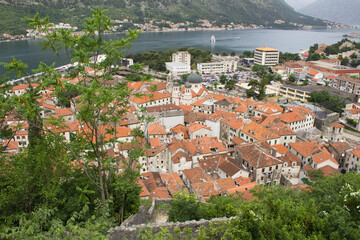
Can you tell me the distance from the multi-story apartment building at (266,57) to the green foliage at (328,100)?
4108cm

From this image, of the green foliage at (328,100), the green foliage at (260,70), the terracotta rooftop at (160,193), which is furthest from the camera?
the green foliage at (260,70)

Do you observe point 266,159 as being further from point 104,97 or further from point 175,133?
point 104,97

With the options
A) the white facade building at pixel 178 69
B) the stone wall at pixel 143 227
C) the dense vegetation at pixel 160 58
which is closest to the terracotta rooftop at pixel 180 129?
the stone wall at pixel 143 227

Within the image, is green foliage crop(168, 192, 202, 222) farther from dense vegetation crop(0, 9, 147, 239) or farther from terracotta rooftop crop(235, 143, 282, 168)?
terracotta rooftop crop(235, 143, 282, 168)

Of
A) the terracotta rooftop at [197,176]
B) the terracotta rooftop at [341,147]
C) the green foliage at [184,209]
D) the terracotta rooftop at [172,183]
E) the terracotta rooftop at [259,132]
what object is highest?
the green foliage at [184,209]

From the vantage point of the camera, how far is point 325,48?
104 metres

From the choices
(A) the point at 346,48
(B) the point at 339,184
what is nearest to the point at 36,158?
(B) the point at 339,184

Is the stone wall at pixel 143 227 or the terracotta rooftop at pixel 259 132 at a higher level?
the stone wall at pixel 143 227

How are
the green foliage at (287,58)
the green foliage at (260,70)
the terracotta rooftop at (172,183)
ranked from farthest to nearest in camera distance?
the green foliage at (287,58), the green foliage at (260,70), the terracotta rooftop at (172,183)

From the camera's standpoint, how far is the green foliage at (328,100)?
4806 centimetres

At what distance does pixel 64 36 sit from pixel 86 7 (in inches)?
7748

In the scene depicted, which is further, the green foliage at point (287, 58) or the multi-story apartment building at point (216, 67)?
the green foliage at point (287, 58)

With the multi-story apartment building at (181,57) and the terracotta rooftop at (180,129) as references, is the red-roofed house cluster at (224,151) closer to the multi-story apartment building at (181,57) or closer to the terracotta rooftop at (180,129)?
the terracotta rooftop at (180,129)

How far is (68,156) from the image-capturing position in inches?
374
